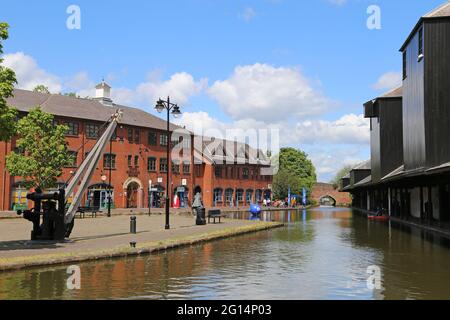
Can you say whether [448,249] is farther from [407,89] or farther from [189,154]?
[189,154]

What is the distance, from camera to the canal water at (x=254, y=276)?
34.1ft

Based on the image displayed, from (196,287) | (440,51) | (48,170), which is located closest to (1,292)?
(196,287)

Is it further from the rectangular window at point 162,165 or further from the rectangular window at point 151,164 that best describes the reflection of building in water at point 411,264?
the rectangular window at point 162,165

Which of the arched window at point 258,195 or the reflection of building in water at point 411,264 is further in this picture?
the arched window at point 258,195

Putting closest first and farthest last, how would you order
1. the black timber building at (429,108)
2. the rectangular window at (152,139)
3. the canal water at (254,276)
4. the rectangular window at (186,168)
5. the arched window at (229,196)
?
the canal water at (254,276)
the black timber building at (429,108)
the rectangular window at (152,139)
the rectangular window at (186,168)
the arched window at (229,196)

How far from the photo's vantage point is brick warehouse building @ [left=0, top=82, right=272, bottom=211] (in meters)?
54.3

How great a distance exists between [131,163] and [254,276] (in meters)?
50.6

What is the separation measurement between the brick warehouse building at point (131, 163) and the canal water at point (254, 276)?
110 feet

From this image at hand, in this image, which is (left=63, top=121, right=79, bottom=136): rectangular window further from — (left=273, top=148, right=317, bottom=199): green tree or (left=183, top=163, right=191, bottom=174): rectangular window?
(left=273, top=148, right=317, bottom=199): green tree

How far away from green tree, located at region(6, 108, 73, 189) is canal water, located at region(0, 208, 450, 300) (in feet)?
97.4

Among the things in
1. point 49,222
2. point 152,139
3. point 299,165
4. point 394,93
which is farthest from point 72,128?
point 299,165

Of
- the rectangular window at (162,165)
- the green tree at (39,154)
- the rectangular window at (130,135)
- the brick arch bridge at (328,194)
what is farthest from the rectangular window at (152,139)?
the brick arch bridge at (328,194)

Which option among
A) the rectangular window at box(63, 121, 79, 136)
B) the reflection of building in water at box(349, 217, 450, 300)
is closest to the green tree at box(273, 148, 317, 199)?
the rectangular window at box(63, 121, 79, 136)
